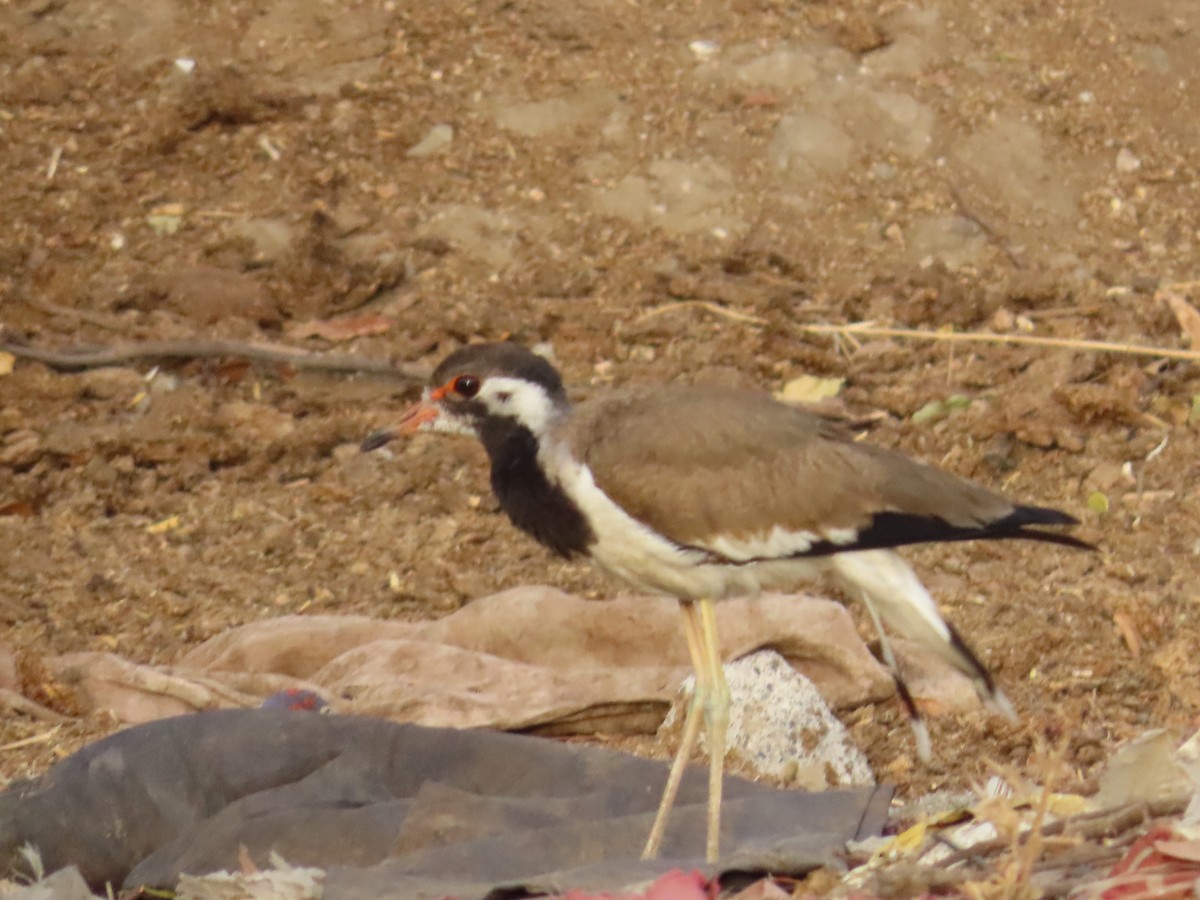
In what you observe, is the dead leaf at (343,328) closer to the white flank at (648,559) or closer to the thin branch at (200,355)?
the thin branch at (200,355)

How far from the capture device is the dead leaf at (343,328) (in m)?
6.51

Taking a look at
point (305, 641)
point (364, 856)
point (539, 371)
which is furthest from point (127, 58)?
point (364, 856)

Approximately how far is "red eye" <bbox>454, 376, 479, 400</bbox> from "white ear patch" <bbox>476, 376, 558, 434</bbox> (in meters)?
0.05

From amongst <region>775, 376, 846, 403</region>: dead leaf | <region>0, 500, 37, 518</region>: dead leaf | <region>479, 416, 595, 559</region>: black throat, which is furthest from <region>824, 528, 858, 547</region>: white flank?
<region>0, 500, 37, 518</region>: dead leaf

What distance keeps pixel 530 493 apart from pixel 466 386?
0.31 meters

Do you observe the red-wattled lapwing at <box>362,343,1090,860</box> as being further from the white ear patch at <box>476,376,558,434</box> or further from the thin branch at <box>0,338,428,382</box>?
the thin branch at <box>0,338,428,382</box>

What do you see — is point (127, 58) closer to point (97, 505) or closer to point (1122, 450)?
point (97, 505)

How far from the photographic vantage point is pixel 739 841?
366 centimetres

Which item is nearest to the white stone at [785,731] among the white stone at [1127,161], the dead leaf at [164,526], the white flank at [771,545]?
the white flank at [771,545]

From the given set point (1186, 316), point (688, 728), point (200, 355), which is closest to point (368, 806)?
point (688, 728)

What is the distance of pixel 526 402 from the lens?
384cm

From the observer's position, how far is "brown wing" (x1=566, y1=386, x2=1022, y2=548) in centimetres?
366

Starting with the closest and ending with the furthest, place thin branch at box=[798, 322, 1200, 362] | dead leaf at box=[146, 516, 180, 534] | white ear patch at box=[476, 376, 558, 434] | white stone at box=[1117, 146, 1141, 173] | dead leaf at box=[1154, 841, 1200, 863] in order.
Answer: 1. dead leaf at box=[1154, 841, 1200, 863]
2. white ear patch at box=[476, 376, 558, 434]
3. dead leaf at box=[146, 516, 180, 534]
4. thin branch at box=[798, 322, 1200, 362]
5. white stone at box=[1117, 146, 1141, 173]

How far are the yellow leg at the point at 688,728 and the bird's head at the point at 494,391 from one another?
538 mm
